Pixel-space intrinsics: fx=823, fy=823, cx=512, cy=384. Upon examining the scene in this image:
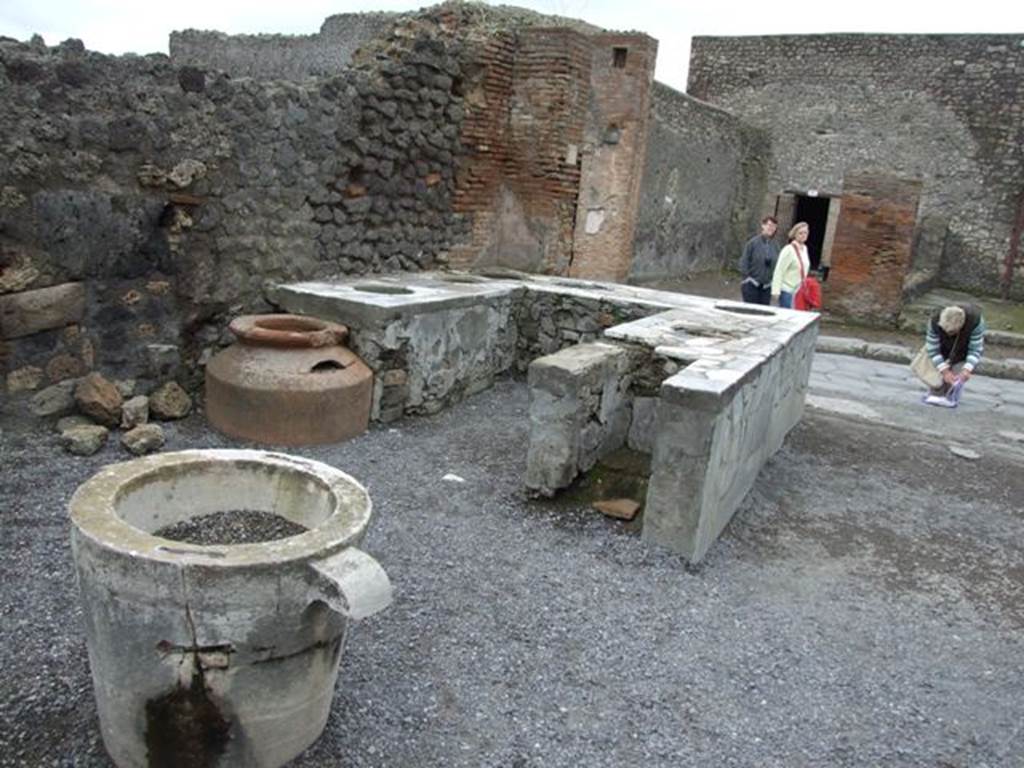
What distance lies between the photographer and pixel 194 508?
291cm

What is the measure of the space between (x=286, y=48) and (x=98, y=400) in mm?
11465

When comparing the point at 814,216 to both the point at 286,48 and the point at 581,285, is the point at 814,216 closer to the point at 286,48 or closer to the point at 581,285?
the point at 286,48

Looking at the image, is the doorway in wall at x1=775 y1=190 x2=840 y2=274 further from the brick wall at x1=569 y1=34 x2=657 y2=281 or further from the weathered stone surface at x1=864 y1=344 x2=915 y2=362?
the brick wall at x1=569 y1=34 x2=657 y2=281

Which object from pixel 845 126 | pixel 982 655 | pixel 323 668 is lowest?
pixel 982 655

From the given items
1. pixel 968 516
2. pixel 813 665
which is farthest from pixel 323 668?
pixel 968 516

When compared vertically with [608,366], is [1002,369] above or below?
below

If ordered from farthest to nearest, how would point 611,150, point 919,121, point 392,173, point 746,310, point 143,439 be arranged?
1. point 919,121
2. point 611,150
3. point 746,310
4. point 392,173
5. point 143,439

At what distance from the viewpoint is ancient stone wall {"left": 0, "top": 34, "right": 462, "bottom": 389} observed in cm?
455

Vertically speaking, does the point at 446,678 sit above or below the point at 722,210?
below

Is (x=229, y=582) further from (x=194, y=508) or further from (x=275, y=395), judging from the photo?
(x=275, y=395)

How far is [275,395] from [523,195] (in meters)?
4.44

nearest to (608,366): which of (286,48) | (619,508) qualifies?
(619,508)

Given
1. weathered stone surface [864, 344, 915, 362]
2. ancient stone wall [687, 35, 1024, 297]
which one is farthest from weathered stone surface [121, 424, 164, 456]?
ancient stone wall [687, 35, 1024, 297]

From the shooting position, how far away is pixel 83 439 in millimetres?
4625
